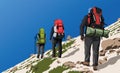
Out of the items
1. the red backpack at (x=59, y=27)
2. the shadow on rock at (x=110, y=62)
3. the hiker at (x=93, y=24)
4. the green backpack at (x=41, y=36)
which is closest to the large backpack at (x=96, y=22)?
the hiker at (x=93, y=24)

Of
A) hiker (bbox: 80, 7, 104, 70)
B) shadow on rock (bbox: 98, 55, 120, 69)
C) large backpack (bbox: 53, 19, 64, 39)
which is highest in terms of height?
large backpack (bbox: 53, 19, 64, 39)

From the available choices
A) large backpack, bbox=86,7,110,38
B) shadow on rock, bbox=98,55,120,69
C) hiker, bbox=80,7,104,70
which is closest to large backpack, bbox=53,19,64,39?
shadow on rock, bbox=98,55,120,69

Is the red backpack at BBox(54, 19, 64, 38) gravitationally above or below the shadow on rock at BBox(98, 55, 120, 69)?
above

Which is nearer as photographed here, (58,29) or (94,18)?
(94,18)

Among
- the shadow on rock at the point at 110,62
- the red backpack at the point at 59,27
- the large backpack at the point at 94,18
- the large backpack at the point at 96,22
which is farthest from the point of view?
the red backpack at the point at 59,27

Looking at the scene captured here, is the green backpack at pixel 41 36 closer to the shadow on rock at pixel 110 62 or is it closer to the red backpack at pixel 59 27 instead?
the red backpack at pixel 59 27

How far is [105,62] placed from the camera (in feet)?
71.9

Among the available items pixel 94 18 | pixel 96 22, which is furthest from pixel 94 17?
pixel 96 22

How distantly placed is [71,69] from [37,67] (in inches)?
252

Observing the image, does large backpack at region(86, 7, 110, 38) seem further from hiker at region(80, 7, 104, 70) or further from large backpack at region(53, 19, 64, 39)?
large backpack at region(53, 19, 64, 39)

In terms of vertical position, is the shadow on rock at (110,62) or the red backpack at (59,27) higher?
the red backpack at (59,27)

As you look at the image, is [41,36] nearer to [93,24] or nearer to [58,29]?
[58,29]

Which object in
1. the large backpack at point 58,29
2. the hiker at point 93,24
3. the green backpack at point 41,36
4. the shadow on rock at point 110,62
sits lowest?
the shadow on rock at point 110,62

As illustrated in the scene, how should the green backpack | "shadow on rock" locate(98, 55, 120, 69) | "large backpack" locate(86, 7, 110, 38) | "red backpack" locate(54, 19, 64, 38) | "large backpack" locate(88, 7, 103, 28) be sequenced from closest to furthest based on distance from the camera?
1. "large backpack" locate(86, 7, 110, 38)
2. "large backpack" locate(88, 7, 103, 28)
3. "shadow on rock" locate(98, 55, 120, 69)
4. "red backpack" locate(54, 19, 64, 38)
5. the green backpack
